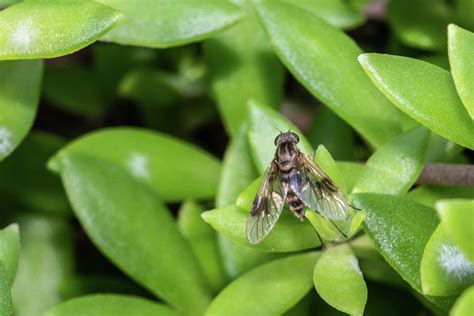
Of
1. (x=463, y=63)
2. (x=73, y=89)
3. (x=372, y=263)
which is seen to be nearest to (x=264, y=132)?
(x=372, y=263)

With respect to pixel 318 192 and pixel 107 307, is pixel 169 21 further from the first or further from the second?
pixel 107 307

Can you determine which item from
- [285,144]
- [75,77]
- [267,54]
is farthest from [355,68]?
[75,77]

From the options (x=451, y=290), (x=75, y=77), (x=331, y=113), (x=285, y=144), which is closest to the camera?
(x=451, y=290)

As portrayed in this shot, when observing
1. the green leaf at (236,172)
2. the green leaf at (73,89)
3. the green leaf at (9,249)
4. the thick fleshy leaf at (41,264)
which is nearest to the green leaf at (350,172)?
the green leaf at (236,172)

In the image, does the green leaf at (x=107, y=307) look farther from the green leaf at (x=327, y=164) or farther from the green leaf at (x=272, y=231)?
the green leaf at (x=327, y=164)

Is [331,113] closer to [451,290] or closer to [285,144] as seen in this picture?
[285,144]
